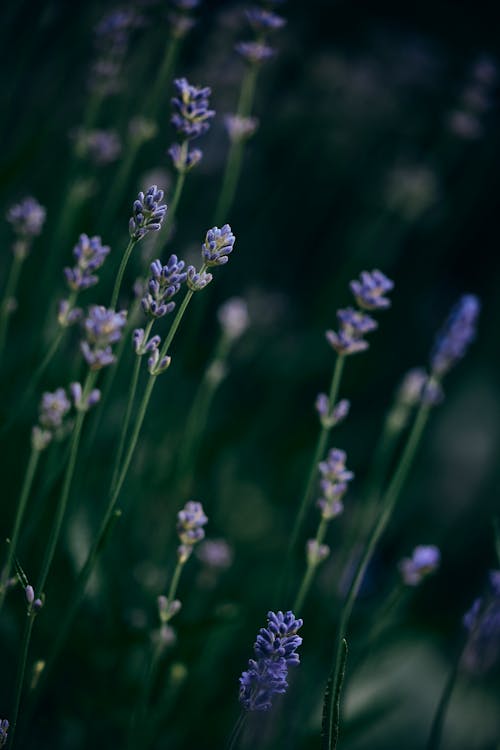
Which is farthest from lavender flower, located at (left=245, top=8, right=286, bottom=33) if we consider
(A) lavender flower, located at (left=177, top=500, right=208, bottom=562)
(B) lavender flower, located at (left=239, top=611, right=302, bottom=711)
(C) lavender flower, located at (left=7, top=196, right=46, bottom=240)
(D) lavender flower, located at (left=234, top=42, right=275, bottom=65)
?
(B) lavender flower, located at (left=239, top=611, right=302, bottom=711)

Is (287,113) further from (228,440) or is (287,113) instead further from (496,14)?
(228,440)

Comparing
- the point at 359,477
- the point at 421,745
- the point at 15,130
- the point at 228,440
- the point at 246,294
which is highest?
the point at 15,130

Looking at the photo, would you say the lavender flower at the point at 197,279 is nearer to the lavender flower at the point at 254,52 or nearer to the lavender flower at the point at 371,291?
the lavender flower at the point at 371,291

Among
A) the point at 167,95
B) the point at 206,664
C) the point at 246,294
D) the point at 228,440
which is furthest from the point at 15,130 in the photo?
the point at 206,664

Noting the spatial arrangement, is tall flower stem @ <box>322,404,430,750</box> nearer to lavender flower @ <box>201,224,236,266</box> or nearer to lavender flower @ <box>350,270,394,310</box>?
lavender flower @ <box>350,270,394,310</box>

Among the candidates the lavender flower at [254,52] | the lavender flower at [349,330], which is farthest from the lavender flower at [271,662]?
the lavender flower at [254,52]
